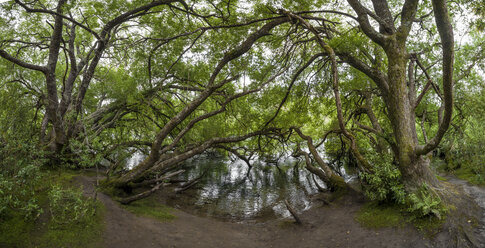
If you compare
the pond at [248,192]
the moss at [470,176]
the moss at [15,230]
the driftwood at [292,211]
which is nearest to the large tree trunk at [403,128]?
the driftwood at [292,211]

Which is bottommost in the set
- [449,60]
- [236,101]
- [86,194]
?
[86,194]

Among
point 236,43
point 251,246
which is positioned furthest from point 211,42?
point 251,246

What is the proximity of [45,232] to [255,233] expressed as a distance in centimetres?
589

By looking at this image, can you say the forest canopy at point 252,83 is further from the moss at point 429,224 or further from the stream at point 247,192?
the stream at point 247,192

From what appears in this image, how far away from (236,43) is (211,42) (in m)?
1.45

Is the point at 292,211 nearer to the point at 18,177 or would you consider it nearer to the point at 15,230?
the point at 15,230

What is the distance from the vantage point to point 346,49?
8.80 meters

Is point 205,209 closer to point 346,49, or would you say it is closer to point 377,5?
point 346,49

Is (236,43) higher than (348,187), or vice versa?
(236,43)

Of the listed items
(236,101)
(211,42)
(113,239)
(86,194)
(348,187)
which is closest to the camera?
(113,239)

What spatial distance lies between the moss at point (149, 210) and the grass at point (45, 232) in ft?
5.94

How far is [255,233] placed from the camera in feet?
27.9

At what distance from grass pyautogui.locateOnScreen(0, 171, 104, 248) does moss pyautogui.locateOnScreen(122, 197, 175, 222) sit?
181 cm

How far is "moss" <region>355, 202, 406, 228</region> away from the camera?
6901 millimetres
